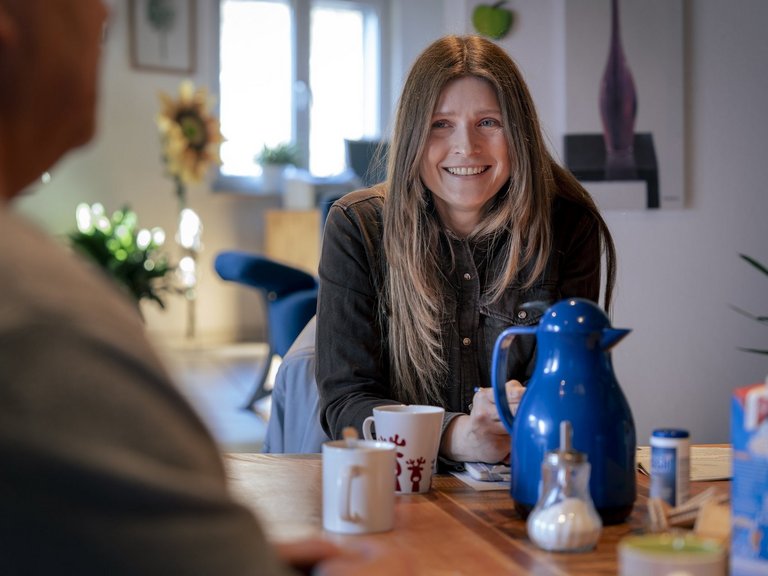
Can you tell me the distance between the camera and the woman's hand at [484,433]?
4.49 ft

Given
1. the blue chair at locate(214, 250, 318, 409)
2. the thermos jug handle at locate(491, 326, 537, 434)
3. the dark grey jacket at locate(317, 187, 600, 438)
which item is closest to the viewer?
the thermos jug handle at locate(491, 326, 537, 434)

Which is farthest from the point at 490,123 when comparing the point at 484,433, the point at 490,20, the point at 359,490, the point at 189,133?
the point at 189,133

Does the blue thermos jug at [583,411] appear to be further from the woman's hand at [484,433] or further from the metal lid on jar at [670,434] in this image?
the woman's hand at [484,433]

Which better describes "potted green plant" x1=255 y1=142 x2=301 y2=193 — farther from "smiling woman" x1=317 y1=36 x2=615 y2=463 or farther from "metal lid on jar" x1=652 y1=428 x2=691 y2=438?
"metal lid on jar" x1=652 y1=428 x2=691 y2=438

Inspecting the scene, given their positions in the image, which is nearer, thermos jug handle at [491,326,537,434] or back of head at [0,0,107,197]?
back of head at [0,0,107,197]

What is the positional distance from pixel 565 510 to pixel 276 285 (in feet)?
12.7

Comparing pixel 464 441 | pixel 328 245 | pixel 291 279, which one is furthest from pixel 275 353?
pixel 464 441

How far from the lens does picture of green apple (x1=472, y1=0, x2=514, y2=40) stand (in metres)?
3.67

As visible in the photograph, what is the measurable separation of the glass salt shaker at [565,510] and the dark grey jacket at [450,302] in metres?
0.63

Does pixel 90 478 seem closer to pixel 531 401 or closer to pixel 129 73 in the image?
pixel 531 401

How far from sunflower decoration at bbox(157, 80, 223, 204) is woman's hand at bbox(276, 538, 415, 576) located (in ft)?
19.8

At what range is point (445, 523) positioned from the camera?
110cm

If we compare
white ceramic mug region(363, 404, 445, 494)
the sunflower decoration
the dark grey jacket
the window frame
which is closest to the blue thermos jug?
white ceramic mug region(363, 404, 445, 494)

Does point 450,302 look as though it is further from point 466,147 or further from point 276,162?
point 276,162
